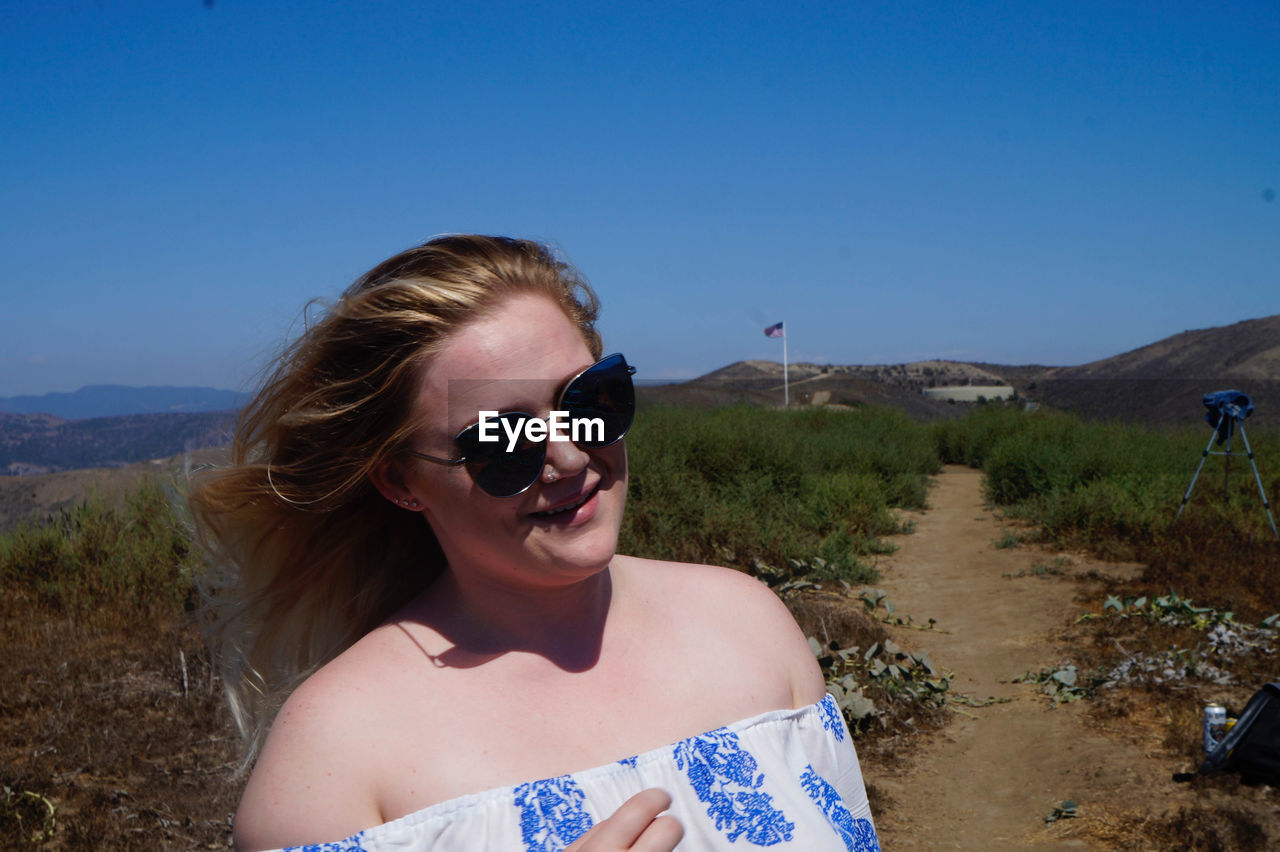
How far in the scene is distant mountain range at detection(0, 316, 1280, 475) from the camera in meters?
8.19

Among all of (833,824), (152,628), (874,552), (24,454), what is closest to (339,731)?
(833,824)

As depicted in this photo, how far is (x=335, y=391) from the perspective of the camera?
1.35 m

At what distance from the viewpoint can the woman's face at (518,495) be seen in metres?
1.30

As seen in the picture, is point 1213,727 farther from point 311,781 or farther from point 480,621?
point 311,781

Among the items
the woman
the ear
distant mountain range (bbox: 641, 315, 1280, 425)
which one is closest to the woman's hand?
the woman

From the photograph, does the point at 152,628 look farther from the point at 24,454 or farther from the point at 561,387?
the point at 24,454

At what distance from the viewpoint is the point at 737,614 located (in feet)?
5.19

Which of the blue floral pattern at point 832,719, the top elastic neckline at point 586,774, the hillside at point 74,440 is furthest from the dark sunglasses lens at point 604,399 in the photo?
the hillside at point 74,440

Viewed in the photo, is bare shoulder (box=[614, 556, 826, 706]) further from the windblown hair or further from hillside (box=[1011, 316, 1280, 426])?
hillside (box=[1011, 316, 1280, 426])

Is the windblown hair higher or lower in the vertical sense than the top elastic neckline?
higher

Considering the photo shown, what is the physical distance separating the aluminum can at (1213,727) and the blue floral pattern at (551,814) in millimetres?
3988

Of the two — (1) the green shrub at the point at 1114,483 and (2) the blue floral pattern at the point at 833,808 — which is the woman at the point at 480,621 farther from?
(1) the green shrub at the point at 1114,483

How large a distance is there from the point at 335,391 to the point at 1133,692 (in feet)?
16.7

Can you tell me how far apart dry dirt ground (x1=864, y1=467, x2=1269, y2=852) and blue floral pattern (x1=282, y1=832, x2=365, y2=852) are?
318cm
